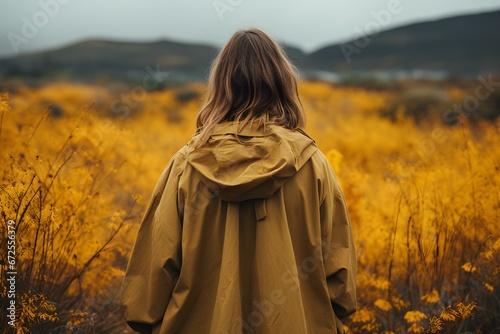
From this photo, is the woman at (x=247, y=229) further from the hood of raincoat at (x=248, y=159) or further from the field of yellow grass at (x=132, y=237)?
the field of yellow grass at (x=132, y=237)

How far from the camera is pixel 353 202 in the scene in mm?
5363

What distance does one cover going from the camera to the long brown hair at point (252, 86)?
2135 mm

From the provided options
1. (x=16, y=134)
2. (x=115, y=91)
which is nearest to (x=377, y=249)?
(x=16, y=134)

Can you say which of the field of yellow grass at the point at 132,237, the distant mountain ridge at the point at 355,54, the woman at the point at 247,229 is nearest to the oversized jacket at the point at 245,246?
the woman at the point at 247,229

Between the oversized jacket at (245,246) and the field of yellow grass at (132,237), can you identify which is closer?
the oversized jacket at (245,246)

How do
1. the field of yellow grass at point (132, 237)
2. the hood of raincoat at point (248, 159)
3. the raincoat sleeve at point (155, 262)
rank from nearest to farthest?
the hood of raincoat at point (248, 159) < the raincoat sleeve at point (155, 262) < the field of yellow grass at point (132, 237)

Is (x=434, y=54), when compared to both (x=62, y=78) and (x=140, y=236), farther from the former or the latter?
(x=140, y=236)

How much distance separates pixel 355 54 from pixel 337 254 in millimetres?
26515

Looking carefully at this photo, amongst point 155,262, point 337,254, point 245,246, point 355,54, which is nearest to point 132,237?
point 155,262

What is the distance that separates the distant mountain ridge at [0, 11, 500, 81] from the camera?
22.0 m

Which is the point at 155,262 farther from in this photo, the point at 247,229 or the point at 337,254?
the point at 337,254

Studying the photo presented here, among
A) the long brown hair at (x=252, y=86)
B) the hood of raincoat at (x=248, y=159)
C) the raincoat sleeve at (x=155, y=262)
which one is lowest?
the raincoat sleeve at (x=155, y=262)

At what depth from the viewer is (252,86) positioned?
2.15 meters

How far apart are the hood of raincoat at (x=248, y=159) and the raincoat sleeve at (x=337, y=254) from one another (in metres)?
0.24
